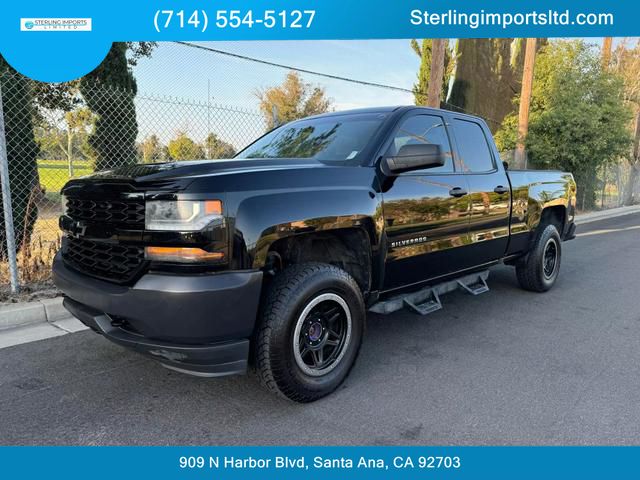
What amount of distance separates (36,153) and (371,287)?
16.9 feet

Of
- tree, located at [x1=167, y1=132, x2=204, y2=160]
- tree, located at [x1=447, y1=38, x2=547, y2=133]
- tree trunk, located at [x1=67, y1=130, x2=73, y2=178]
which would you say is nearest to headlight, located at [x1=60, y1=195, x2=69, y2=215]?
tree trunk, located at [x1=67, y1=130, x2=73, y2=178]

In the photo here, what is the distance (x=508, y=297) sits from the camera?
5.65 meters

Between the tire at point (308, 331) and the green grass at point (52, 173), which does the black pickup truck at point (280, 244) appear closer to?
the tire at point (308, 331)

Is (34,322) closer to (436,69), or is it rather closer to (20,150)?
(20,150)

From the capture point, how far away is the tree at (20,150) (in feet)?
19.0

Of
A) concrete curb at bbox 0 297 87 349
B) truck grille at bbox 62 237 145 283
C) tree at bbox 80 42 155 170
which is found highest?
tree at bbox 80 42 155 170

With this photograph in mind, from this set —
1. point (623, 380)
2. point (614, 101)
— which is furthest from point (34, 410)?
point (614, 101)

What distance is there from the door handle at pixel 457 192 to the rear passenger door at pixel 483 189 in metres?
0.14

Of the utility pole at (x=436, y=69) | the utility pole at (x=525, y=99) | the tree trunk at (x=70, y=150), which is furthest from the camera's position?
the utility pole at (x=525, y=99)

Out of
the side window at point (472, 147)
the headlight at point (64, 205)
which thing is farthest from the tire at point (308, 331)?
the side window at point (472, 147)

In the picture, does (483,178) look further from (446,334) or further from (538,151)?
(538,151)

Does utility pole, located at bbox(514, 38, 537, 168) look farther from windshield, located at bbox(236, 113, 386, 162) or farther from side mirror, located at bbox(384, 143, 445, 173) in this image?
side mirror, located at bbox(384, 143, 445, 173)

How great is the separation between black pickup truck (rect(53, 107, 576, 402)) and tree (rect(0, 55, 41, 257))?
3.23m

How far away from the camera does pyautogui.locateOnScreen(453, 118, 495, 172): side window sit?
4465mm
